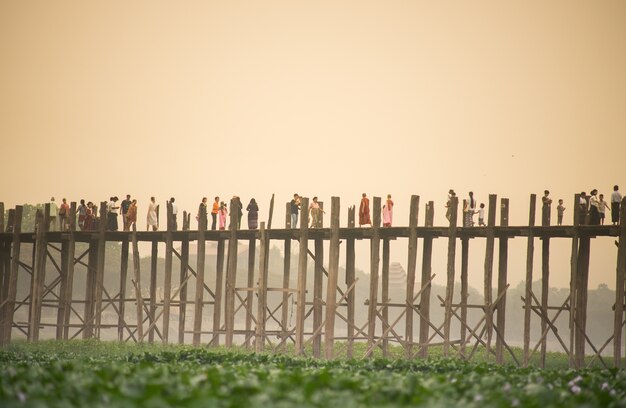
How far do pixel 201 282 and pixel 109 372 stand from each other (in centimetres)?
1713

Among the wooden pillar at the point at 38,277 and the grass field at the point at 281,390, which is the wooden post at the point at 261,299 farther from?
the grass field at the point at 281,390

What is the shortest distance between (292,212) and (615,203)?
9837 millimetres

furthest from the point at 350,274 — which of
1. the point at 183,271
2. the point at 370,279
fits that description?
the point at 183,271

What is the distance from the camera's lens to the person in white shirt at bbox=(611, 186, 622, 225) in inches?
969

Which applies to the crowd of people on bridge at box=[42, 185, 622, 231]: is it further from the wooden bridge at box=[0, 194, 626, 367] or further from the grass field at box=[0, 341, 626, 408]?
the grass field at box=[0, 341, 626, 408]

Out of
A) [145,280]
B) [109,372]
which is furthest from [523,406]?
[145,280]

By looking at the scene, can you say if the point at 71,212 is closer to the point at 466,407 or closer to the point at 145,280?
the point at 466,407

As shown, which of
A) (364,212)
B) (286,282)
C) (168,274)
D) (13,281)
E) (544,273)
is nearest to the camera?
(544,273)

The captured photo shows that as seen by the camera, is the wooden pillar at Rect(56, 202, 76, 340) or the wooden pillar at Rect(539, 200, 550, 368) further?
the wooden pillar at Rect(56, 202, 76, 340)

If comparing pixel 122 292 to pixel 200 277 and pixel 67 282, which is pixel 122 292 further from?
pixel 200 277

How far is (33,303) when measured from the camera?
34375 mm

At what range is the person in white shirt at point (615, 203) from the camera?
80.7ft

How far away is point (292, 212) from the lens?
30703 mm

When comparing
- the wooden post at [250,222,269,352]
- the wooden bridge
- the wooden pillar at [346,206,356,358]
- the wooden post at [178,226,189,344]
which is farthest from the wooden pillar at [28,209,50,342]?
the wooden pillar at [346,206,356,358]
